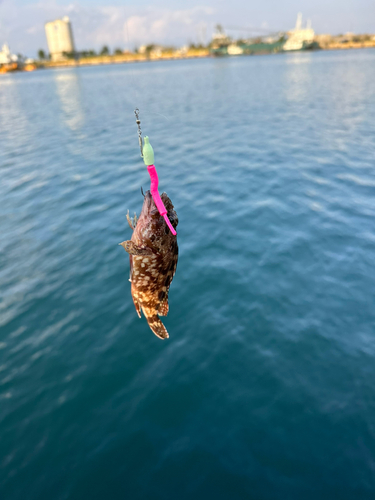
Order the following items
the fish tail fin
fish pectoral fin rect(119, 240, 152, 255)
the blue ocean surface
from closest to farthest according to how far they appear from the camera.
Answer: fish pectoral fin rect(119, 240, 152, 255), the fish tail fin, the blue ocean surface

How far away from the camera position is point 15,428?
825cm

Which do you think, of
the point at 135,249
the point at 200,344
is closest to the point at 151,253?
the point at 135,249

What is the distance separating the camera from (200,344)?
33.1ft

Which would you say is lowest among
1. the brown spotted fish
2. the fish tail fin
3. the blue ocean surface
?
the blue ocean surface

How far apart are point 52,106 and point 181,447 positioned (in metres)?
58.5

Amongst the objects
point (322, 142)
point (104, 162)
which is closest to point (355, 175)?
point (322, 142)

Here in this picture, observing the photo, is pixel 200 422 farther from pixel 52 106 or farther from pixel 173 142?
pixel 52 106

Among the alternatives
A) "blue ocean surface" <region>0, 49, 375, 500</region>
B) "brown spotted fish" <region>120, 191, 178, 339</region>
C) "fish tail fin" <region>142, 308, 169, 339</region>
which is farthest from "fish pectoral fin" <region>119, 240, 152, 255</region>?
"blue ocean surface" <region>0, 49, 375, 500</region>

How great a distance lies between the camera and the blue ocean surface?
732 centimetres

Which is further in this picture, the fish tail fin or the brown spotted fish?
the fish tail fin

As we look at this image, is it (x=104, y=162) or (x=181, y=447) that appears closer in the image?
(x=181, y=447)

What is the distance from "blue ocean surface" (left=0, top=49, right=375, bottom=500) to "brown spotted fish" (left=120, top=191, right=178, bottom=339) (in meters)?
1.48

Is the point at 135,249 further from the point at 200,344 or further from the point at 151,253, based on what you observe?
the point at 200,344

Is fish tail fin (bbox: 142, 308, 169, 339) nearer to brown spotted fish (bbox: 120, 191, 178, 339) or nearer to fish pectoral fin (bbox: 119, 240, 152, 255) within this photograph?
brown spotted fish (bbox: 120, 191, 178, 339)
